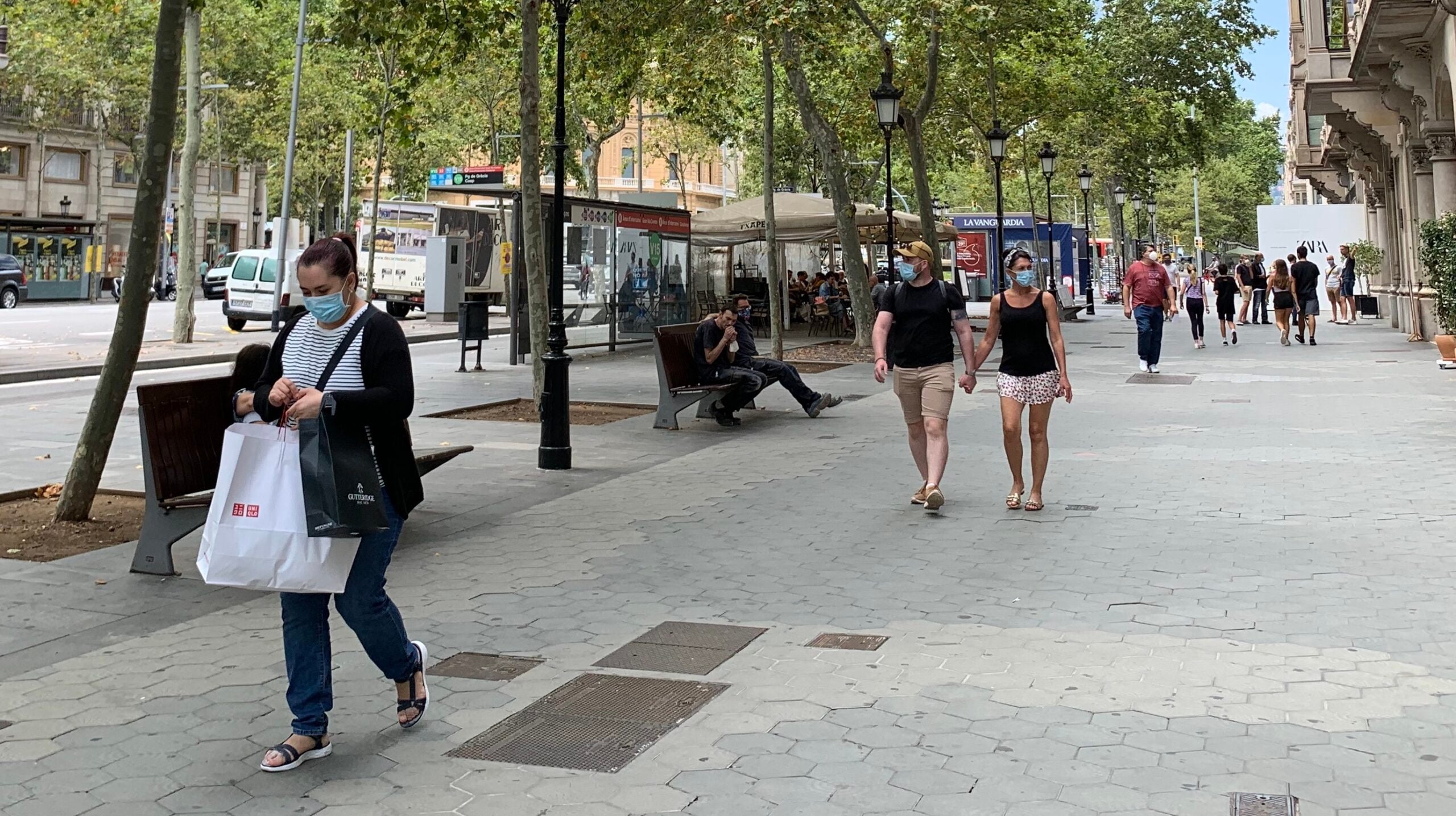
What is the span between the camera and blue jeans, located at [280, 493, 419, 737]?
4.37 meters

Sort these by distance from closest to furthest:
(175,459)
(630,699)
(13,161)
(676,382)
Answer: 1. (630,699)
2. (175,459)
3. (676,382)
4. (13,161)

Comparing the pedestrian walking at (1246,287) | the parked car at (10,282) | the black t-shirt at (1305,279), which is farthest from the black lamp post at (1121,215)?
the parked car at (10,282)

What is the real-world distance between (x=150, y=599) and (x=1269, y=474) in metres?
7.70

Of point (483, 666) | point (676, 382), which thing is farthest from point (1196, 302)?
point (483, 666)

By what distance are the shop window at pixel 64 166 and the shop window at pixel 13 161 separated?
88cm

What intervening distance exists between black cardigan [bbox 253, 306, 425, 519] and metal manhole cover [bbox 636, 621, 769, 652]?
164 centimetres

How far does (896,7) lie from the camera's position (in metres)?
23.8

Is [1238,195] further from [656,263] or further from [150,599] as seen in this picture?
[150,599]

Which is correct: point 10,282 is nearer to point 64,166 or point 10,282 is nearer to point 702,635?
point 64,166

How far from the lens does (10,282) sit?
4378 centimetres

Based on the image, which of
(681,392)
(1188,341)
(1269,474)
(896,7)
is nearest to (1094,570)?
(1269,474)

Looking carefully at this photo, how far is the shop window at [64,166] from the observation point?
2265 inches

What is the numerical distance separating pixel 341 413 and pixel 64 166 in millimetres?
61351

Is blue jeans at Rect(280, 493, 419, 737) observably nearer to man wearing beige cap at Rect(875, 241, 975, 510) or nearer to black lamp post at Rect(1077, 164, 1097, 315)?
man wearing beige cap at Rect(875, 241, 975, 510)
